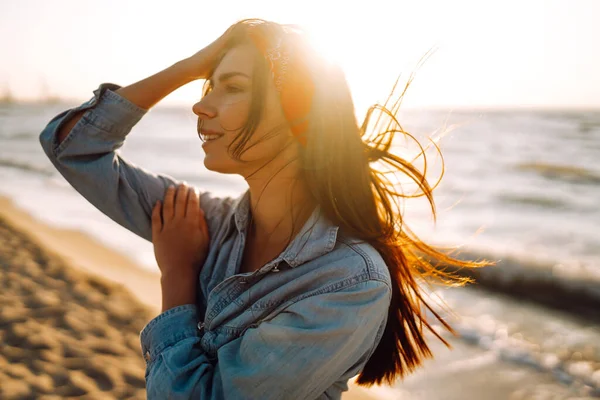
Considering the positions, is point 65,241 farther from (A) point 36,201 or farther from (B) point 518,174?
(B) point 518,174

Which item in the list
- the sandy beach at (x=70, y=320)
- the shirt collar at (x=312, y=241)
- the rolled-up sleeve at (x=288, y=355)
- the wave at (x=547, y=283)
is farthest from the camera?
the wave at (x=547, y=283)

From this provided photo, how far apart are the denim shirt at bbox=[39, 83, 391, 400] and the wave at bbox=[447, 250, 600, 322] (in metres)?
4.78

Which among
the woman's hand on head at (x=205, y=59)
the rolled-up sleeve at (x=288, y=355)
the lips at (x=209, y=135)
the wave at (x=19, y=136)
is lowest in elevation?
the rolled-up sleeve at (x=288, y=355)

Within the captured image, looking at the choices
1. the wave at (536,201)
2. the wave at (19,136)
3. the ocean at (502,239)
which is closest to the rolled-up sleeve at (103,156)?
the ocean at (502,239)

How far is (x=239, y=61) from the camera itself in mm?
1924

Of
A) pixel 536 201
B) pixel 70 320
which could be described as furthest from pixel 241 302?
pixel 536 201

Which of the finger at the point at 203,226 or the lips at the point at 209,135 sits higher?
the lips at the point at 209,135

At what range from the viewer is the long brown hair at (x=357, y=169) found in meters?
1.82

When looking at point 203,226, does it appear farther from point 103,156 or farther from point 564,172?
point 564,172

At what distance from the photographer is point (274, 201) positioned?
2.07 meters

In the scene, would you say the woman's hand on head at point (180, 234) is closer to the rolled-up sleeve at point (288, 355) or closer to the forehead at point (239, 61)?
the rolled-up sleeve at point (288, 355)

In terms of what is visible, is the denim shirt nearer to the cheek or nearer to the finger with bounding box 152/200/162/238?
the finger with bounding box 152/200/162/238

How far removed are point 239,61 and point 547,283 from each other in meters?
6.31

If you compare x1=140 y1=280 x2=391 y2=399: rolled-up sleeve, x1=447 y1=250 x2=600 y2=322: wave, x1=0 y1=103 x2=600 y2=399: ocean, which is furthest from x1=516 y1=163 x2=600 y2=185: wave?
x1=140 y1=280 x2=391 y2=399: rolled-up sleeve
